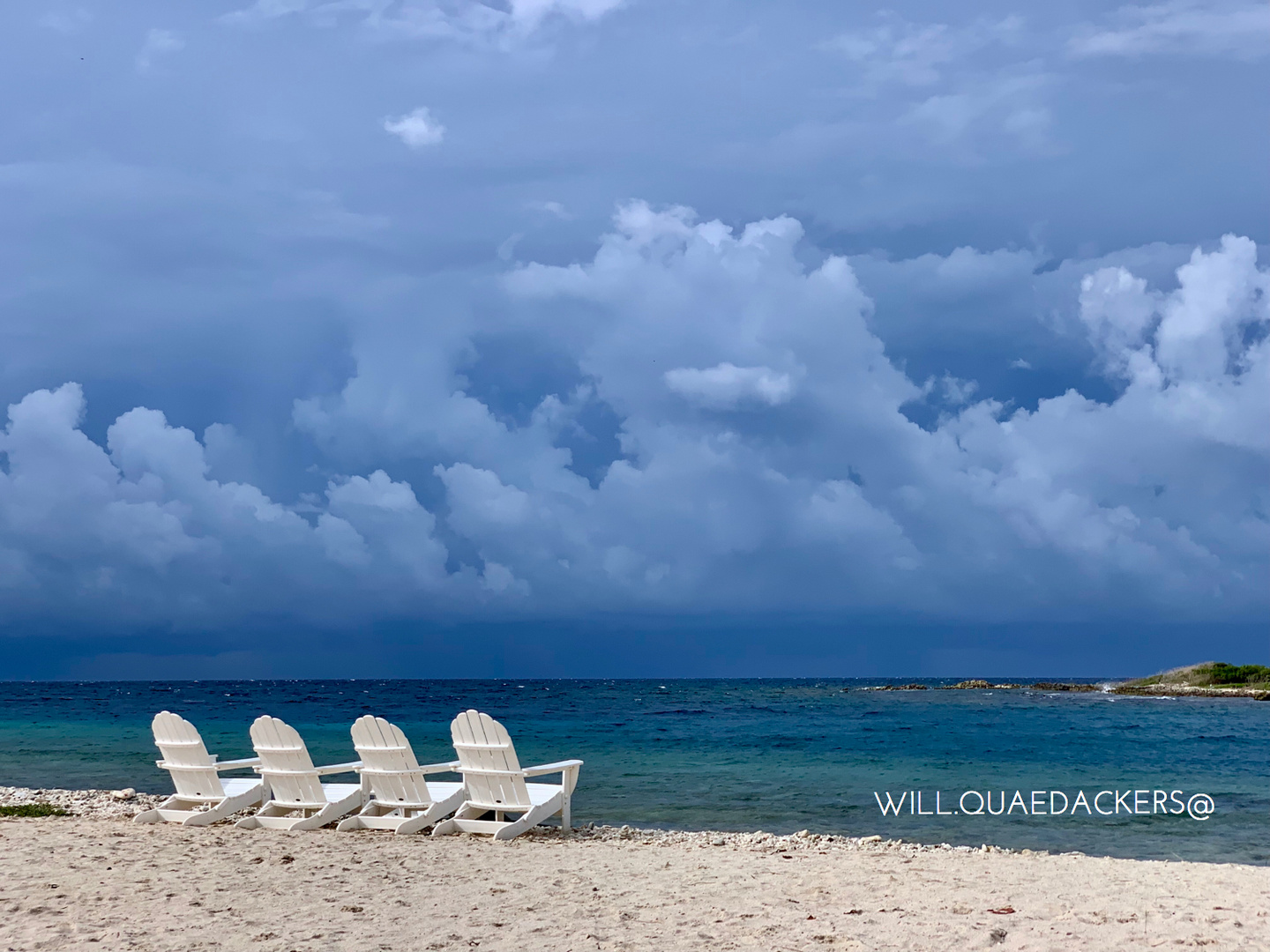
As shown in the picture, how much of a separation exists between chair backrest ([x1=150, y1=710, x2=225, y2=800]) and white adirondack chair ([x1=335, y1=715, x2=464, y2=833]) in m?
1.58

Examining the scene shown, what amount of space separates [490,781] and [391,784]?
1.00m

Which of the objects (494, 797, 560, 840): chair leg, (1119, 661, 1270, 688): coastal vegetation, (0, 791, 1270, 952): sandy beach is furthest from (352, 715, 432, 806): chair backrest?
(1119, 661, 1270, 688): coastal vegetation

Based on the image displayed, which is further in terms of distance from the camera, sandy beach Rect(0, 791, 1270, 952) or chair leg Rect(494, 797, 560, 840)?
chair leg Rect(494, 797, 560, 840)

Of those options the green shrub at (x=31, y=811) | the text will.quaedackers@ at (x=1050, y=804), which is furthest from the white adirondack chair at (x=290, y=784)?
the text will.quaedackers@ at (x=1050, y=804)

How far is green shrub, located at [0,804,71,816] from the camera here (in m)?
10.6

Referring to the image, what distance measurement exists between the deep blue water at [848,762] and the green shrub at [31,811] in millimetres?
4603

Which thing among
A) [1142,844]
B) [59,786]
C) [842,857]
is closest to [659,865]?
[842,857]

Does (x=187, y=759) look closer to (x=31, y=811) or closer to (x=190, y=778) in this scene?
(x=190, y=778)

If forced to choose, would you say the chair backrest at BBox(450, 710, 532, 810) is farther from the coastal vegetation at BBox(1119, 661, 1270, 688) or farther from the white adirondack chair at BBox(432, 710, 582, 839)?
the coastal vegetation at BBox(1119, 661, 1270, 688)

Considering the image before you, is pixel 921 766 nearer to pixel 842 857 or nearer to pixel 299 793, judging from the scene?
pixel 842 857

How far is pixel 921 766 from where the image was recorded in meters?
19.2

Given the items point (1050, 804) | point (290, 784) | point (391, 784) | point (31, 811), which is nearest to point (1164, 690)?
point (1050, 804)

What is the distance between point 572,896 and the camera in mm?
6316

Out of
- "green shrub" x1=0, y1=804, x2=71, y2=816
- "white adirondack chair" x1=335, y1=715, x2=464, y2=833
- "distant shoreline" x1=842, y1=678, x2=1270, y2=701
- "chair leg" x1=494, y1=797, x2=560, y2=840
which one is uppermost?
"white adirondack chair" x1=335, y1=715, x2=464, y2=833
